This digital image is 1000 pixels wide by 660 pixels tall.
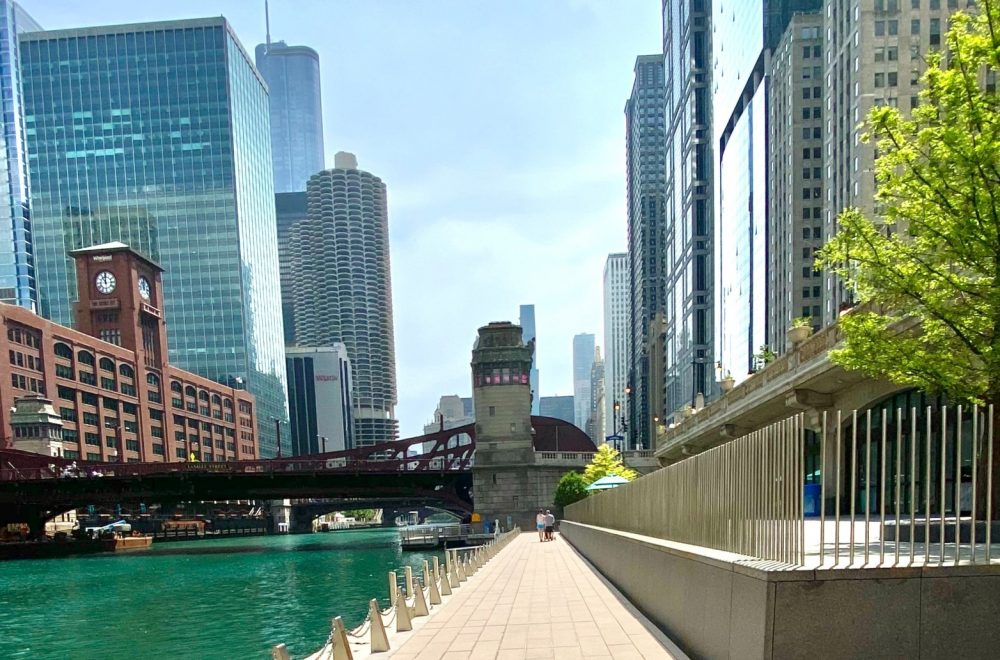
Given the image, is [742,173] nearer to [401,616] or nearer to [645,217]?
[645,217]

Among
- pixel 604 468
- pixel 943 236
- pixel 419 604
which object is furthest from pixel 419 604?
pixel 604 468

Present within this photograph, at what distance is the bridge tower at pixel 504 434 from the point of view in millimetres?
67812

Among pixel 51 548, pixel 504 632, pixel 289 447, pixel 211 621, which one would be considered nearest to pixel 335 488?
pixel 51 548

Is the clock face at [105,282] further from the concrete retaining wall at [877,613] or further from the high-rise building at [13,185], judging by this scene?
the concrete retaining wall at [877,613]

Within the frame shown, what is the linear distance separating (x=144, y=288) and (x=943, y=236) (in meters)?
124

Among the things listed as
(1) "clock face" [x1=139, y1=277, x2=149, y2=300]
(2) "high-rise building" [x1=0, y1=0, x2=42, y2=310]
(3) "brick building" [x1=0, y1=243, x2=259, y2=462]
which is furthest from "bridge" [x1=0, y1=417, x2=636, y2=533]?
(2) "high-rise building" [x1=0, y1=0, x2=42, y2=310]

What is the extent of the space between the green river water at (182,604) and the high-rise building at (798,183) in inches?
2229

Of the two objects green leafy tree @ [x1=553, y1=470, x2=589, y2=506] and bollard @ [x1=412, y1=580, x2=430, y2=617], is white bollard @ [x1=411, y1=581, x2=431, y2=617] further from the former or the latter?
green leafy tree @ [x1=553, y1=470, x2=589, y2=506]

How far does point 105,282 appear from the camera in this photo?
366ft

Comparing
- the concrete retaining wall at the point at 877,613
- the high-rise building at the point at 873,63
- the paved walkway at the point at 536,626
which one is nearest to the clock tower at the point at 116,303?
the high-rise building at the point at 873,63

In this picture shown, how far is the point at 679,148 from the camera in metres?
130

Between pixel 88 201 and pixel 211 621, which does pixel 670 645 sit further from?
pixel 88 201

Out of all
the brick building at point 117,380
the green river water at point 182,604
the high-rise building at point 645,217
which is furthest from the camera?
the high-rise building at point 645,217

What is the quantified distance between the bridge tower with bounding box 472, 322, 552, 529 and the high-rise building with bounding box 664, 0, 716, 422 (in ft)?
157
